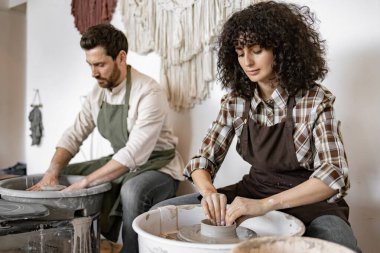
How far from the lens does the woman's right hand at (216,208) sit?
1.05 meters

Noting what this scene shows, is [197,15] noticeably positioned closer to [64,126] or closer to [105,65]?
[105,65]

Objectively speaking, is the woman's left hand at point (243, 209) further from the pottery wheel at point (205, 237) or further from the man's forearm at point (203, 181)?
the man's forearm at point (203, 181)

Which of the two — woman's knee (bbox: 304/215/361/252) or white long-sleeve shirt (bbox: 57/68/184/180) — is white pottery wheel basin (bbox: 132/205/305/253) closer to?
woman's knee (bbox: 304/215/361/252)

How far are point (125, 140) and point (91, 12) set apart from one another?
40.9 inches

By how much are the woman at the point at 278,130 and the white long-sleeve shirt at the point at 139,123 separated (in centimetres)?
40

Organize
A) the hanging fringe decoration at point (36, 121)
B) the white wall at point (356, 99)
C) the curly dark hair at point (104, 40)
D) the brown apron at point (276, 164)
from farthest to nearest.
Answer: the hanging fringe decoration at point (36, 121) < the curly dark hair at point (104, 40) < the white wall at point (356, 99) < the brown apron at point (276, 164)

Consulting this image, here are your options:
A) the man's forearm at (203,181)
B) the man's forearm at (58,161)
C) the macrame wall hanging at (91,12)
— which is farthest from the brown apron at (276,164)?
the macrame wall hanging at (91,12)

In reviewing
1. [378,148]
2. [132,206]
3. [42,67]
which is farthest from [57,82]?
[378,148]

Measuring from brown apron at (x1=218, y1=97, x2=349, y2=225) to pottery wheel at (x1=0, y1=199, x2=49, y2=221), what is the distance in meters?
0.60

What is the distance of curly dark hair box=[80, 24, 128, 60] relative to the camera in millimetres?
1730

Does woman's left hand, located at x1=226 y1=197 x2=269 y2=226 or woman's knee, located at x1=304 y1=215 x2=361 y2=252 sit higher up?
woman's left hand, located at x1=226 y1=197 x2=269 y2=226

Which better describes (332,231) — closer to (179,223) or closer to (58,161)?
(179,223)

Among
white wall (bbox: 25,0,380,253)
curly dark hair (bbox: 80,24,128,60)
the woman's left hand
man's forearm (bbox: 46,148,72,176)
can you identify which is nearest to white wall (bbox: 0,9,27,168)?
man's forearm (bbox: 46,148,72,176)

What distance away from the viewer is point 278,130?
1.21m
